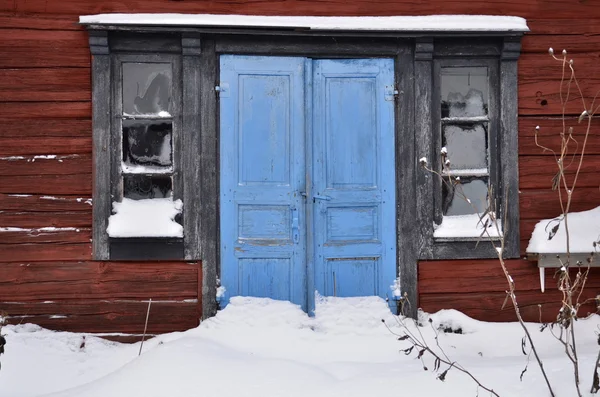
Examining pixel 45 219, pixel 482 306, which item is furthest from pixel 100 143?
pixel 482 306

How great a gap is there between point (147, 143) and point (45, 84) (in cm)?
89

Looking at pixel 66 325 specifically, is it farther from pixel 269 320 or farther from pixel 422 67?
pixel 422 67

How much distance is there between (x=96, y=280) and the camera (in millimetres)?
4543

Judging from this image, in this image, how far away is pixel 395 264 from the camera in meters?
4.70

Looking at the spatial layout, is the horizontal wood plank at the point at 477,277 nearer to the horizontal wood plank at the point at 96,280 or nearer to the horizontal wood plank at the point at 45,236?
the horizontal wood plank at the point at 96,280

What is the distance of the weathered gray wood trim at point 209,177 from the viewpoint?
15.0 ft

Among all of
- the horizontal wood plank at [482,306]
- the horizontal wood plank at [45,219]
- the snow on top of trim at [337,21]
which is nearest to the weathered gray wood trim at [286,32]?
the snow on top of trim at [337,21]

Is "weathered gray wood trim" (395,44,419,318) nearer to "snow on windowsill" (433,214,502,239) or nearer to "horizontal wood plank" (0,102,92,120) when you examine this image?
"snow on windowsill" (433,214,502,239)

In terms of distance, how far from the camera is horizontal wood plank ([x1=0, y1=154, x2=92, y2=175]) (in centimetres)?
450

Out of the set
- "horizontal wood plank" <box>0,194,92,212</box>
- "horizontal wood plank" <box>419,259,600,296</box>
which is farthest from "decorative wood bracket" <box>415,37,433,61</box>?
"horizontal wood plank" <box>0,194,92,212</box>

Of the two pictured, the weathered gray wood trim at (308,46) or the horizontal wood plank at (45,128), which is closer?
the horizontal wood plank at (45,128)

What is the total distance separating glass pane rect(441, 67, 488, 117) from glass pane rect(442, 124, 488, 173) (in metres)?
0.12

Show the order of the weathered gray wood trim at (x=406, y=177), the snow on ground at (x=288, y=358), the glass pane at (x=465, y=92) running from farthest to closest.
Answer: the glass pane at (x=465, y=92) < the weathered gray wood trim at (x=406, y=177) < the snow on ground at (x=288, y=358)

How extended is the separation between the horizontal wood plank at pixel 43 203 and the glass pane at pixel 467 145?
2927mm
